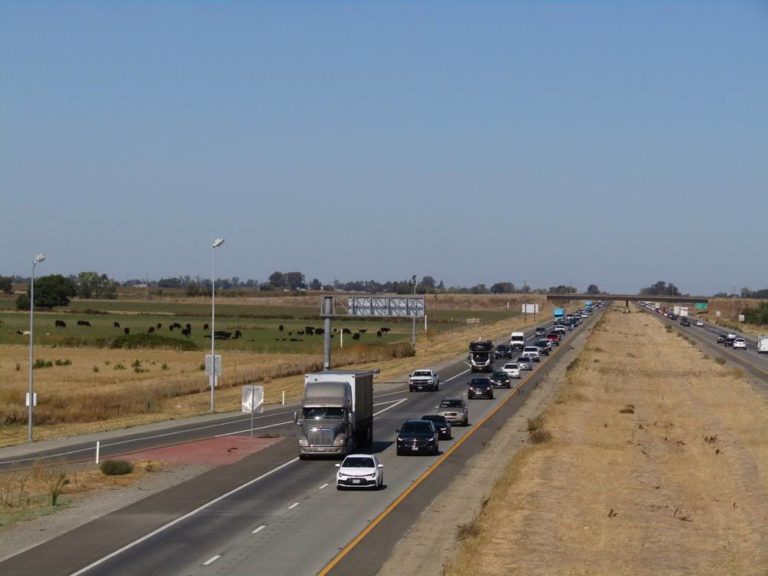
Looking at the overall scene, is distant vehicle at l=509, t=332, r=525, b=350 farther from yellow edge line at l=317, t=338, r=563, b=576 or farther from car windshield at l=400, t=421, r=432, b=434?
car windshield at l=400, t=421, r=432, b=434

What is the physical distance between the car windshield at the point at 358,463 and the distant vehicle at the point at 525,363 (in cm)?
5939

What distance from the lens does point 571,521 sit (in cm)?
3108

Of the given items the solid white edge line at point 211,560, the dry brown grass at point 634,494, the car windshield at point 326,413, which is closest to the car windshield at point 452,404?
the dry brown grass at point 634,494

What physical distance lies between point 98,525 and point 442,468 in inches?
579

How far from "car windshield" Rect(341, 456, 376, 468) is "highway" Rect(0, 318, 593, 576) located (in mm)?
902

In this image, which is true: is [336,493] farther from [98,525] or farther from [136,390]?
[136,390]

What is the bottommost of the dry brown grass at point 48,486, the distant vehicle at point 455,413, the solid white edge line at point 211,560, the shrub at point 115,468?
the dry brown grass at point 48,486

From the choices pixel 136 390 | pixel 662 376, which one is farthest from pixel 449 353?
pixel 136 390

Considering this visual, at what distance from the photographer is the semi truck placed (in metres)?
44.3

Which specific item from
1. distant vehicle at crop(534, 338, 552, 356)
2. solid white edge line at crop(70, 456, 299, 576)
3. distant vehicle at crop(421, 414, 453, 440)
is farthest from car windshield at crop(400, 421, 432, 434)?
distant vehicle at crop(534, 338, 552, 356)

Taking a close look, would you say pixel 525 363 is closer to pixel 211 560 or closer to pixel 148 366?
pixel 148 366

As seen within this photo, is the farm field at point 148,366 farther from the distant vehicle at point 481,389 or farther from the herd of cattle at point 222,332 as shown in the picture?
the distant vehicle at point 481,389

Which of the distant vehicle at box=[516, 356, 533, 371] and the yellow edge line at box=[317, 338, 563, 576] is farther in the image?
the distant vehicle at box=[516, 356, 533, 371]

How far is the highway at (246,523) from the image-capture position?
2530cm
